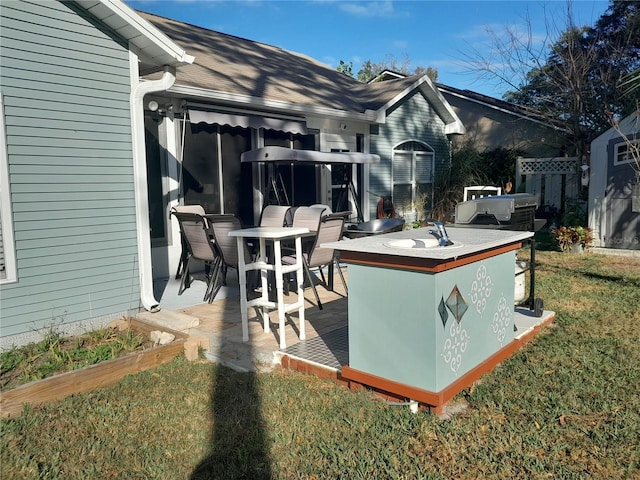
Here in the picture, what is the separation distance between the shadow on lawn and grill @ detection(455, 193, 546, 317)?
268 cm

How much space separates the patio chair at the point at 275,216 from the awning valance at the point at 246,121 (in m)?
1.76

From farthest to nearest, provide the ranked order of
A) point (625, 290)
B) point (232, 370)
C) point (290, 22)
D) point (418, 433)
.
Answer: point (290, 22) < point (625, 290) < point (232, 370) < point (418, 433)

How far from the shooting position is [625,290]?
6227 mm

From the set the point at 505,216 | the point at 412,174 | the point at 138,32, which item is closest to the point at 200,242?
the point at 138,32

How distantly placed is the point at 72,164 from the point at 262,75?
572cm

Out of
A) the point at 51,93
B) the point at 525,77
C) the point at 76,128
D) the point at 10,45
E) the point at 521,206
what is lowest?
the point at 521,206

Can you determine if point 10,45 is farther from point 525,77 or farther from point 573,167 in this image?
point 525,77

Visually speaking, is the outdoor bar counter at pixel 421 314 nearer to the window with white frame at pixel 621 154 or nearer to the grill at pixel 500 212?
the grill at pixel 500 212

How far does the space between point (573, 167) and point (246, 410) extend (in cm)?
1101

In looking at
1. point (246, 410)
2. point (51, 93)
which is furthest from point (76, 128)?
point (246, 410)

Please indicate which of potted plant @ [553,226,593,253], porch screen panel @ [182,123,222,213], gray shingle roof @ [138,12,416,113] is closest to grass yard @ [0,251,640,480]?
porch screen panel @ [182,123,222,213]

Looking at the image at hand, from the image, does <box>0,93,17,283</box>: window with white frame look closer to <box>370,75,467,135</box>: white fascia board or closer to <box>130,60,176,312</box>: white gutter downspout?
<box>130,60,176,312</box>: white gutter downspout

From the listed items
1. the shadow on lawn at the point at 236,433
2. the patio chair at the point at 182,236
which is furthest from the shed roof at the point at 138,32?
the shadow on lawn at the point at 236,433

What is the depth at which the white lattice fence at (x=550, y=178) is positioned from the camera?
38.5 feet
